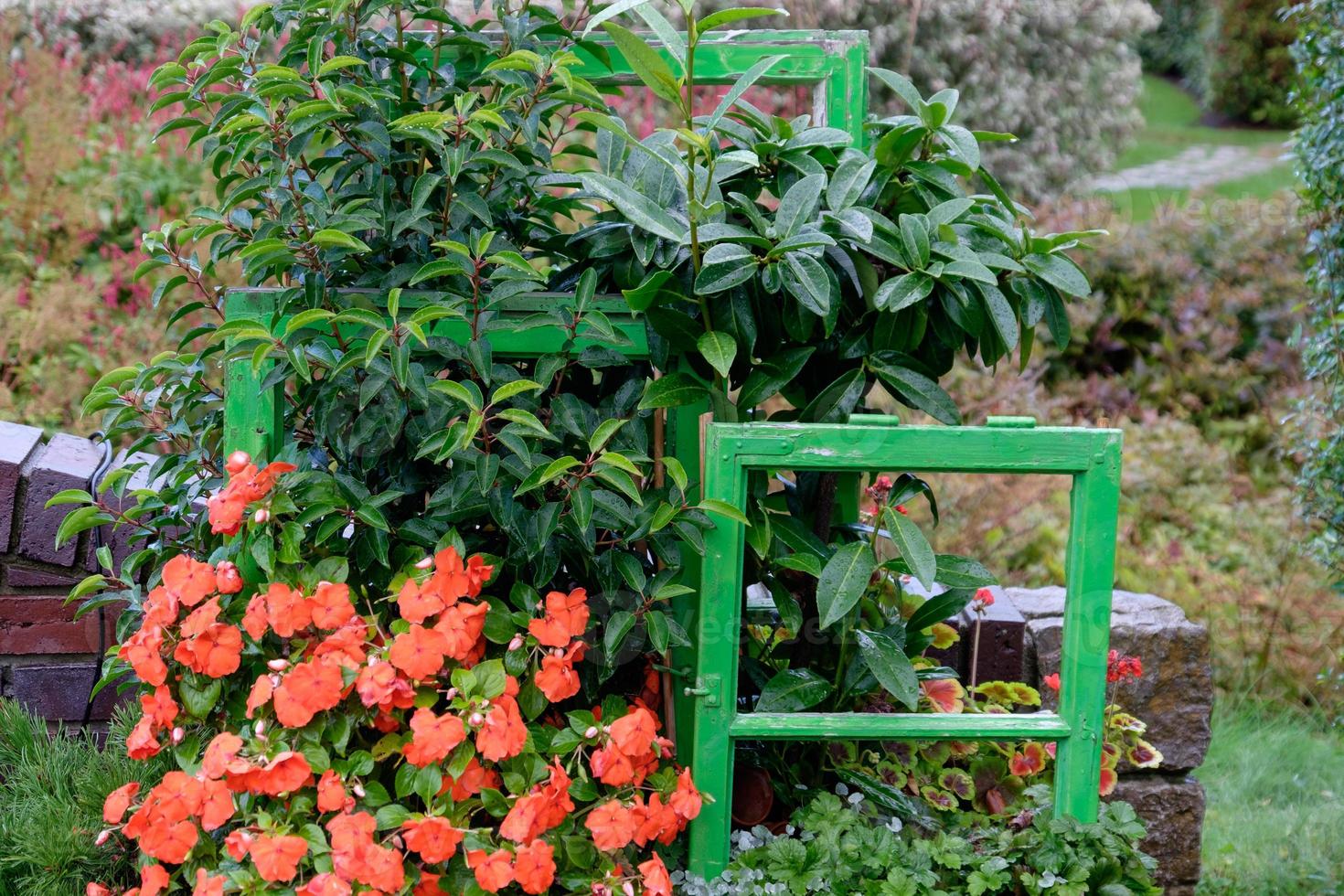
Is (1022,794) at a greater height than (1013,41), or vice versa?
(1013,41)

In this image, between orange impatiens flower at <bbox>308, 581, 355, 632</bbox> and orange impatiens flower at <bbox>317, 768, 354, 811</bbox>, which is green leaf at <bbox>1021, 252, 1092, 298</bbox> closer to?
orange impatiens flower at <bbox>308, 581, 355, 632</bbox>

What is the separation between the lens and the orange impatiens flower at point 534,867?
1651 mm

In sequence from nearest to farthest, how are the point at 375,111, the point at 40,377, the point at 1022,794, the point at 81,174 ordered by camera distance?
the point at 375,111 → the point at 1022,794 → the point at 40,377 → the point at 81,174

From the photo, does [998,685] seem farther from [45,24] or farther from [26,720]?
[45,24]

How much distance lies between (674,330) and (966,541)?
2.50m

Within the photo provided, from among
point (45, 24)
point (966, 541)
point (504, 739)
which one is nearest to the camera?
point (504, 739)

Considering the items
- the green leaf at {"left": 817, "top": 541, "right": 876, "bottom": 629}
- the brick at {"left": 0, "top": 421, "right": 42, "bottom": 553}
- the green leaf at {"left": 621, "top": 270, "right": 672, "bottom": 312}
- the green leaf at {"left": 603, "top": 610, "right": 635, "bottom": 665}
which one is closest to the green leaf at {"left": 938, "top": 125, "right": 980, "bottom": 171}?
the green leaf at {"left": 621, "top": 270, "right": 672, "bottom": 312}

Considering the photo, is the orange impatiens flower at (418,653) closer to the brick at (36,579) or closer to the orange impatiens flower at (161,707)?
the orange impatiens flower at (161,707)

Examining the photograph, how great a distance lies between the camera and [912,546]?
6.11ft

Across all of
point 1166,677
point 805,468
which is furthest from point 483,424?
point 1166,677

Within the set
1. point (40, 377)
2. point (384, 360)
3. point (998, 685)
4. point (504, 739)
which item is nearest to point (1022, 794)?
point (998, 685)

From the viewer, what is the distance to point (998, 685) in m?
2.48

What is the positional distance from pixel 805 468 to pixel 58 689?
1.64 meters

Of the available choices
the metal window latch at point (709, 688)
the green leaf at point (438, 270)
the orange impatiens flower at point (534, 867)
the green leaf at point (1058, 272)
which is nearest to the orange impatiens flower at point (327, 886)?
the orange impatiens flower at point (534, 867)
